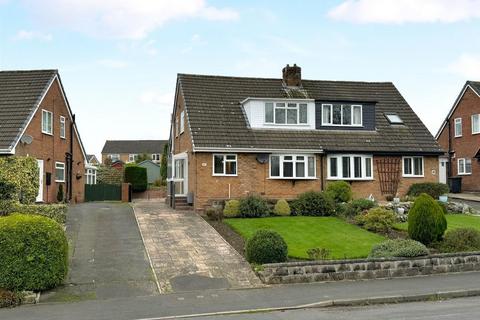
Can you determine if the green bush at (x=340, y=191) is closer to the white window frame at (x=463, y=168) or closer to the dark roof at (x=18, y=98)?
the dark roof at (x=18, y=98)

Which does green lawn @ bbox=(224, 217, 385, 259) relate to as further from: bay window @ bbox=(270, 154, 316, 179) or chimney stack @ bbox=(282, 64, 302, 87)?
chimney stack @ bbox=(282, 64, 302, 87)

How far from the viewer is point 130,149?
104m

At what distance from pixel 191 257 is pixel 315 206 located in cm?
888

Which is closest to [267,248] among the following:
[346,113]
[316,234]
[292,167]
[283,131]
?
[316,234]

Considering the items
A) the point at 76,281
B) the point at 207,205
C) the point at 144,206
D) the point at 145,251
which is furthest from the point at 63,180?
the point at 76,281

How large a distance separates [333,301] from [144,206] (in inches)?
695

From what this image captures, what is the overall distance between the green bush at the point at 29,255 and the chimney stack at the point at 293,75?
1969 cm

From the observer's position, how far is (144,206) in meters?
27.8

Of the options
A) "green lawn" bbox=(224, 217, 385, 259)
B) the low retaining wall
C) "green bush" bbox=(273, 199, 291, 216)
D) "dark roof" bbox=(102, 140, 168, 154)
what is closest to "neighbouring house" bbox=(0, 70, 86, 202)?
"green lawn" bbox=(224, 217, 385, 259)

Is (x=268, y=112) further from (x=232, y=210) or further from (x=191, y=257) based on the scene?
(x=191, y=257)

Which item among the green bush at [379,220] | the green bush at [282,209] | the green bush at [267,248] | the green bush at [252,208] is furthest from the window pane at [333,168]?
the green bush at [267,248]

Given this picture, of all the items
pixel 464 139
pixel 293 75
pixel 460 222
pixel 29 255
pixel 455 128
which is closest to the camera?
pixel 29 255

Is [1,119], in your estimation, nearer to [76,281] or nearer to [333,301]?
[76,281]

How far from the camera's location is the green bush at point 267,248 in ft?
47.9
